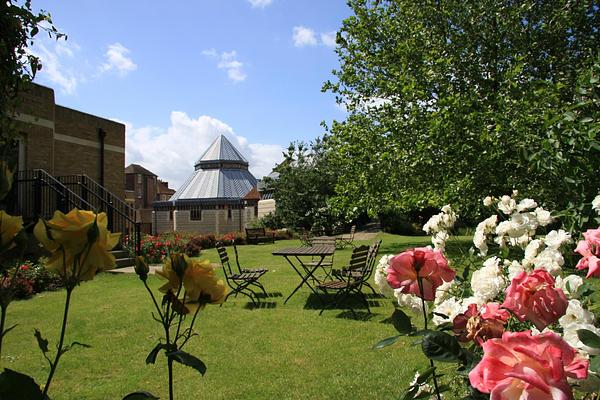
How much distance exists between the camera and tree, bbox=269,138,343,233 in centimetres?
3089

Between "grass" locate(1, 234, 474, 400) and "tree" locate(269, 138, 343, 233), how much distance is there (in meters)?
22.6

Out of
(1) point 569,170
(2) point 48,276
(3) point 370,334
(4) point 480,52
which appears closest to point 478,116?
(4) point 480,52

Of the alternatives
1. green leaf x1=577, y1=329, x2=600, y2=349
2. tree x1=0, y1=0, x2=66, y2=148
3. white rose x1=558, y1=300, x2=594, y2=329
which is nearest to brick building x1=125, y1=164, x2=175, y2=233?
tree x1=0, y1=0, x2=66, y2=148

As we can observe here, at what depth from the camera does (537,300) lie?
111 centimetres

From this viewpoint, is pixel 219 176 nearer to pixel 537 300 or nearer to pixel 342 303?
pixel 342 303

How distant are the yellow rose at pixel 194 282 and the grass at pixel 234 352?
2.43 metres

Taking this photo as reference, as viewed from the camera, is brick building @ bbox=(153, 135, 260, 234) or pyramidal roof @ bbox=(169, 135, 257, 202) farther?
pyramidal roof @ bbox=(169, 135, 257, 202)

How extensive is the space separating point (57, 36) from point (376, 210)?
1352 cm

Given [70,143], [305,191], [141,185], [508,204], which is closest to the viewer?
[508,204]

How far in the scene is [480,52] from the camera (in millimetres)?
13984

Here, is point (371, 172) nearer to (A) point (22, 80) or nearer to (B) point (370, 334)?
(B) point (370, 334)

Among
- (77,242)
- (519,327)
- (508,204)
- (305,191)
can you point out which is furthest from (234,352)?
(305,191)

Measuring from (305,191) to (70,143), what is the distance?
17352 millimetres

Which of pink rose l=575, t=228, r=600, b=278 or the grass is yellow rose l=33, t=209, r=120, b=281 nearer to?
pink rose l=575, t=228, r=600, b=278
